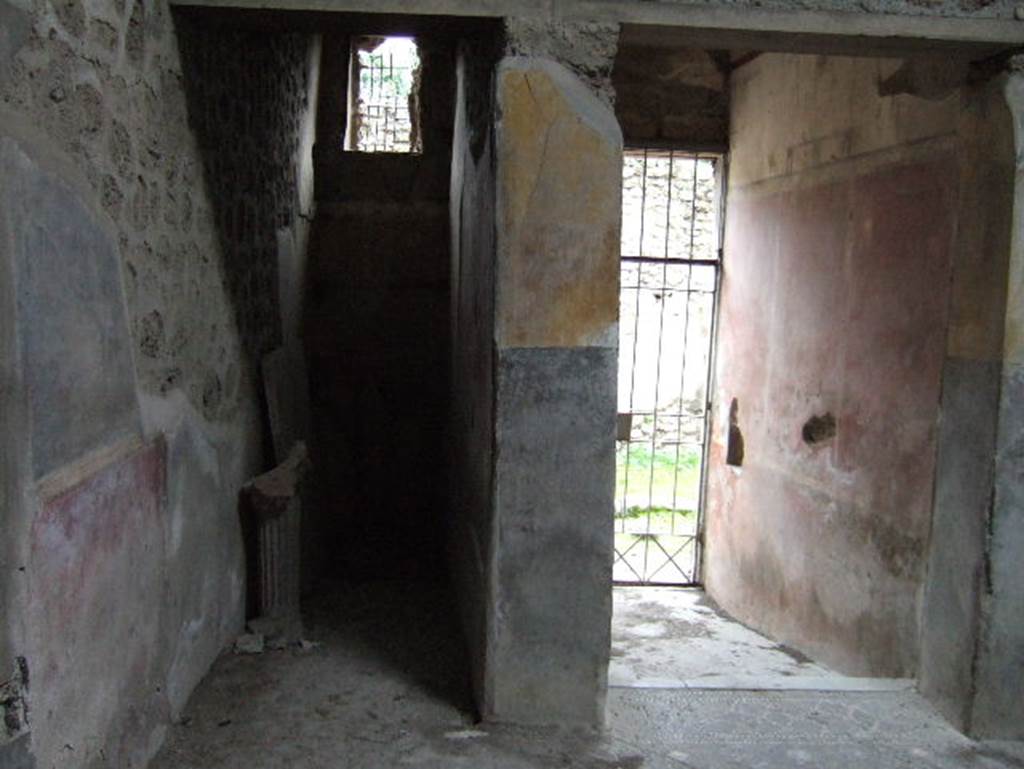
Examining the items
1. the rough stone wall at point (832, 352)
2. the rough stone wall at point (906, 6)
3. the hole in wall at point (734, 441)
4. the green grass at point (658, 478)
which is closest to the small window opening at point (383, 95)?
the rough stone wall at point (832, 352)

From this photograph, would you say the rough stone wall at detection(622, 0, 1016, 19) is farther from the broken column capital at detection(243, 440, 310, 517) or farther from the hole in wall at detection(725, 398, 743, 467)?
the hole in wall at detection(725, 398, 743, 467)

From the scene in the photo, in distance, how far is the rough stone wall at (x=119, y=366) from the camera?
2025 mm

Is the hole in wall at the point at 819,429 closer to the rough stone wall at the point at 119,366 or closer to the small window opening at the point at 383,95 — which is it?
the rough stone wall at the point at 119,366

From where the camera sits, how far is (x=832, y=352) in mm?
4887

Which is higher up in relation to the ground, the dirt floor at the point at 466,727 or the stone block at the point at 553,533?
the stone block at the point at 553,533

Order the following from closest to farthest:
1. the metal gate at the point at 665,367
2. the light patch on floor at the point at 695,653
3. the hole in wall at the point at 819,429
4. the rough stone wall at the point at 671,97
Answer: the light patch on floor at the point at 695,653, the hole in wall at the point at 819,429, the rough stone wall at the point at 671,97, the metal gate at the point at 665,367

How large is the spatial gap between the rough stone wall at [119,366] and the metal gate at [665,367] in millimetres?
3600

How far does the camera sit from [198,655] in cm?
335

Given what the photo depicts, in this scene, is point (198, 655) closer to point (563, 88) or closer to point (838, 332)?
point (563, 88)

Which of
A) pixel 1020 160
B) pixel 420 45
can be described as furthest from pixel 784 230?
pixel 420 45

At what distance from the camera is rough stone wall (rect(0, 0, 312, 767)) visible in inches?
79.7

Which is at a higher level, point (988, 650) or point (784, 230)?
point (784, 230)

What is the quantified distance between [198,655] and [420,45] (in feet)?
15.6

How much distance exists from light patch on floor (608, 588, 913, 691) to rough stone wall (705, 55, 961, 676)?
16 centimetres
